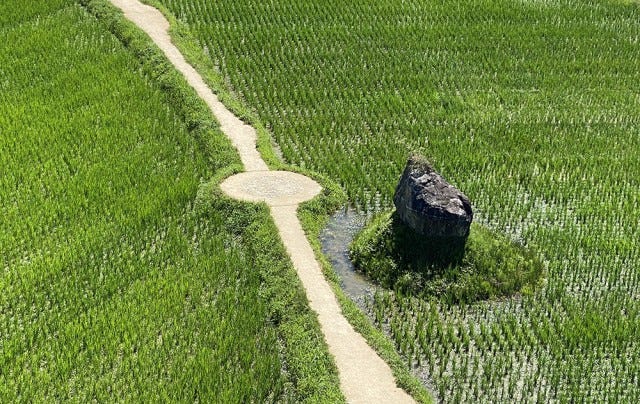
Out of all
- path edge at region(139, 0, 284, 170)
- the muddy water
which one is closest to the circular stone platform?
path edge at region(139, 0, 284, 170)

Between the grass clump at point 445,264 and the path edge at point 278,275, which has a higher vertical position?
the path edge at point 278,275

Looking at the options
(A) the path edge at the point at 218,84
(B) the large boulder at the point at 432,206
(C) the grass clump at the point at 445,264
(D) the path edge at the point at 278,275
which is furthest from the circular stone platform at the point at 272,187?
(B) the large boulder at the point at 432,206

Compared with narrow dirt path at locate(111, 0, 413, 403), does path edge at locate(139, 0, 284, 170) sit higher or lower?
higher

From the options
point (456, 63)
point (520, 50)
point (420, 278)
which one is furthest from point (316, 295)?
point (520, 50)

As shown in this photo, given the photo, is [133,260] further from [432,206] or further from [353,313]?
[432,206]

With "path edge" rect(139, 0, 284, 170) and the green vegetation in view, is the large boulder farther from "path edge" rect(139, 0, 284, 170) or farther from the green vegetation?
"path edge" rect(139, 0, 284, 170)

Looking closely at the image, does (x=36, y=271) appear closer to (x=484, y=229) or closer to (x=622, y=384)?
(x=484, y=229)

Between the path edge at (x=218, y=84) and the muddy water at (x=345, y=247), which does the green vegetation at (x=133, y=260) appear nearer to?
the path edge at (x=218, y=84)
